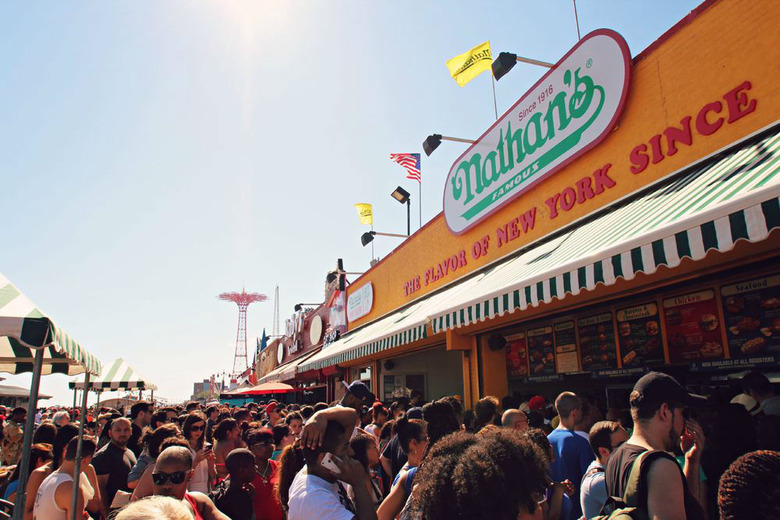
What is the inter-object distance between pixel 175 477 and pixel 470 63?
8.10 m

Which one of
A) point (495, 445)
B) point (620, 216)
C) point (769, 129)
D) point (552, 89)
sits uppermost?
point (552, 89)

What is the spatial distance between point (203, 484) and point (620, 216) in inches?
206

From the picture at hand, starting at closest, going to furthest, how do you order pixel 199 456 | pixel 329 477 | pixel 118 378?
pixel 329 477 < pixel 199 456 < pixel 118 378

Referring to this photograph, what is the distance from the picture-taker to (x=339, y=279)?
2009cm

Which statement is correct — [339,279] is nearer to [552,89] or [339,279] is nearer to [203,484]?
[552,89]

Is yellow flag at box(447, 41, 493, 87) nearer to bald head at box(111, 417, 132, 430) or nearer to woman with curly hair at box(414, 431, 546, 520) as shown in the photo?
bald head at box(111, 417, 132, 430)

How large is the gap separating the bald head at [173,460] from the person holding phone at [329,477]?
2.89 ft

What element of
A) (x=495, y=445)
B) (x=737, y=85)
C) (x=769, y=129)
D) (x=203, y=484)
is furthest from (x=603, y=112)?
(x=203, y=484)

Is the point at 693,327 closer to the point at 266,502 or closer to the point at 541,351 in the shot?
the point at 541,351

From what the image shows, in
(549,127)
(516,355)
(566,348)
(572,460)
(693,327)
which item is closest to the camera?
(572,460)

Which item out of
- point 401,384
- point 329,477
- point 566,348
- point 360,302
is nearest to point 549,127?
point 566,348

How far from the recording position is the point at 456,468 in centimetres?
169

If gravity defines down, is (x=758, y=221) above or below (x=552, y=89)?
below

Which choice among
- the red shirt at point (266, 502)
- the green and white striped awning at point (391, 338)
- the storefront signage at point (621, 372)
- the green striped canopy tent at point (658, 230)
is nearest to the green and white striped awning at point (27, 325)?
the red shirt at point (266, 502)
